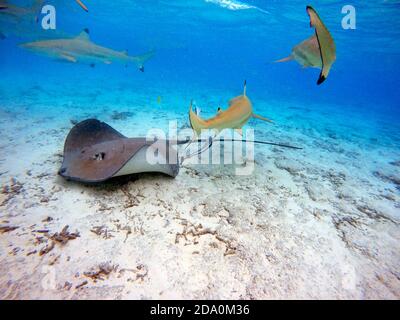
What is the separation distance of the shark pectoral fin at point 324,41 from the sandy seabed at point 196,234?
Result: 7.18 ft

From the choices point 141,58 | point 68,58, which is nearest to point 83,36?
point 68,58

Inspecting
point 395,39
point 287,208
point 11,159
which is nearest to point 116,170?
point 287,208

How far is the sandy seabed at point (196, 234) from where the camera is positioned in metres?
2.26

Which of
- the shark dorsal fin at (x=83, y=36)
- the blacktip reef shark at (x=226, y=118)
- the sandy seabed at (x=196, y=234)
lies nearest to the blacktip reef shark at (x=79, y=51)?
the shark dorsal fin at (x=83, y=36)

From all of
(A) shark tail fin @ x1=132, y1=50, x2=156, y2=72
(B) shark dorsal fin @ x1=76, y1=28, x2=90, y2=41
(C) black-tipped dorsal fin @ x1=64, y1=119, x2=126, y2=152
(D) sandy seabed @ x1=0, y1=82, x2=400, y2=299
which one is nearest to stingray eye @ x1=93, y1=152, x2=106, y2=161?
(D) sandy seabed @ x1=0, y1=82, x2=400, y2=299

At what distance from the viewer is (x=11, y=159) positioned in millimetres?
4559

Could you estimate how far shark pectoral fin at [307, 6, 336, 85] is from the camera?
1.21 metres

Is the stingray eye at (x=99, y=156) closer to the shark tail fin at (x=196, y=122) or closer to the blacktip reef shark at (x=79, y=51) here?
the shark tail fin at (x=196, y=122)

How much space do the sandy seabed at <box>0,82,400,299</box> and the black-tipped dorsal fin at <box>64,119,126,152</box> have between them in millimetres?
657

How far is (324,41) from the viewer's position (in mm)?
1267

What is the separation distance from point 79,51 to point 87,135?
6276mm

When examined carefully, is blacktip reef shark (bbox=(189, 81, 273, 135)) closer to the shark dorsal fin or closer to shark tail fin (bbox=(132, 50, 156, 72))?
shark tail fin (bbox=(132, 50, 156, 72))

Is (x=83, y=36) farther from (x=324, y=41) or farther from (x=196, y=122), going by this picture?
(x=324, y=41)

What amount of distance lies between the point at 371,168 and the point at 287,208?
4340 mm
